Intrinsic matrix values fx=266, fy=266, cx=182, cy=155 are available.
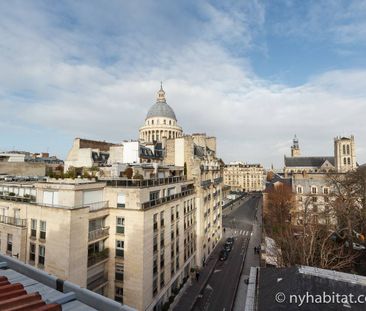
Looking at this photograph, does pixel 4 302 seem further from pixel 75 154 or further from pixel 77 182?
pixel 75 154

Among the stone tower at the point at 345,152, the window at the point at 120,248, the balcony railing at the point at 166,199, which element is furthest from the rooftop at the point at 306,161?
the window at the point at 120,248

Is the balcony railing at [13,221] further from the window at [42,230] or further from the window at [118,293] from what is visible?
the window at [118,293]

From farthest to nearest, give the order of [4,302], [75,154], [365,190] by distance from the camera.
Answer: [75,154] < [365,190] < [4,302]

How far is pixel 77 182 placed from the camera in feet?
75.0

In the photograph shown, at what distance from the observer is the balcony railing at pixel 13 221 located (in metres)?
24.2

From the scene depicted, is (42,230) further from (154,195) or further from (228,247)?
(228,247)

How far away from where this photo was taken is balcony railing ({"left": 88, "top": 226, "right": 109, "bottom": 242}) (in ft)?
77.2

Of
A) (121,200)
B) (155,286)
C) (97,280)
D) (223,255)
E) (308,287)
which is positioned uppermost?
(121,200)

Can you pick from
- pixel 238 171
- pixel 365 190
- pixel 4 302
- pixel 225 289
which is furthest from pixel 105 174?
pixel 238 171

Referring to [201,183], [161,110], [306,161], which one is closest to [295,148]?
[306,161]

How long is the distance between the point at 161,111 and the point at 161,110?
21.6 inches

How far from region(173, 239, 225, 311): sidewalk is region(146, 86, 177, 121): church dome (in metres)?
67.3

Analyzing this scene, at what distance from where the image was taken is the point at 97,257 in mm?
23828

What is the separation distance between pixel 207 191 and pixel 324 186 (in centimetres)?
2858
